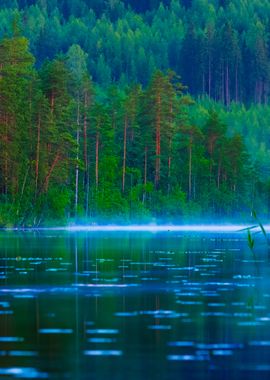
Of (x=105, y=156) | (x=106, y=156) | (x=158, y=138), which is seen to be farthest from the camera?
(x=158, y=138)

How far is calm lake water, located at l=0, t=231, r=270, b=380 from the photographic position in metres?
18.3

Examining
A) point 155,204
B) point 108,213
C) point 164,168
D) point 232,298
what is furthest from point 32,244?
point 164,168

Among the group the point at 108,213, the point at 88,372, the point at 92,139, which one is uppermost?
the point at 92,139

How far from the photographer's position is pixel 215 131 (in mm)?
125812

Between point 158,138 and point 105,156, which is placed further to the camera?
point 158,138

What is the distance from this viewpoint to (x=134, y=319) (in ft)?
77.6

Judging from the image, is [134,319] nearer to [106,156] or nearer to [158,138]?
[106,156]

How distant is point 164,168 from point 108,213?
622 inches

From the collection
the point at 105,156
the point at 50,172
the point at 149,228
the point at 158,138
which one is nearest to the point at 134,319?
the point at 50,172

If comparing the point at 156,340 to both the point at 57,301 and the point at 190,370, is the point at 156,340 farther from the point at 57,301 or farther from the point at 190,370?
the point at 57,301

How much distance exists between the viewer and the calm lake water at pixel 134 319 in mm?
18281

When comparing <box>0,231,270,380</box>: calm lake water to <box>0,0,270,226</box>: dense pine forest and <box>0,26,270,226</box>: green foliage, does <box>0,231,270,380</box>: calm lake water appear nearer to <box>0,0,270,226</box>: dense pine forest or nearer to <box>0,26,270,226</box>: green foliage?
<box>0,0,270,226</box>: dense pine forest

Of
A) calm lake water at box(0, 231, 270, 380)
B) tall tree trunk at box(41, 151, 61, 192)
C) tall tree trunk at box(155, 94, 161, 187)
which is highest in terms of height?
tall tree trunk at box(155, 94, 161, 187)

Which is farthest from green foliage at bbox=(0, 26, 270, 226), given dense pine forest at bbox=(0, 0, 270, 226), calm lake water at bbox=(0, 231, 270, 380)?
calm lake water at bbox=(0, 231, 270, 380)
